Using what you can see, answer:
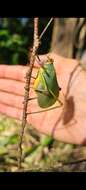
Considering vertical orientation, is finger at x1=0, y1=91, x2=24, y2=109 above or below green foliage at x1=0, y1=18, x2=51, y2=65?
below

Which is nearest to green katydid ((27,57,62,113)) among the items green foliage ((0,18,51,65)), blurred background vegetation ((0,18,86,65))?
blurred background vegetation ((0,18,86,65))

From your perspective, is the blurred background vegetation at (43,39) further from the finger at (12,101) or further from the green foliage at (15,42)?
the finger at (12,101)

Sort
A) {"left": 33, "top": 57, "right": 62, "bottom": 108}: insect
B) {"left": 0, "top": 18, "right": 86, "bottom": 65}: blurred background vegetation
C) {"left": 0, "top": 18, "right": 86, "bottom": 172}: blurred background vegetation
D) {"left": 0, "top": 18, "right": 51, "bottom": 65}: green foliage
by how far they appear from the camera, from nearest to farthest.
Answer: {"left": 33, "top": 57, "right": 62, "bottom": 108}: insect
{"left": 0, "top": 18, "right": 86, "bottom": 172}: blurred background vegetation
{"left": 0, "top": 18, "right": 86, "bottom": 65}: blurred background vegetation
{"left": 0, "top": 18, "right": 51, "bottom": 65}: green foliage

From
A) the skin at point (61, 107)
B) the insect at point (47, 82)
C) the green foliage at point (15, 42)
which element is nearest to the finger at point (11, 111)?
the skin at point (61, 107)

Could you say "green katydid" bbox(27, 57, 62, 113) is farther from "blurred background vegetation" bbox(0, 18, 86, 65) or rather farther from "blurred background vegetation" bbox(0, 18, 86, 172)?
"blurred background vegetation" bbox(0, 18, 86, 65)

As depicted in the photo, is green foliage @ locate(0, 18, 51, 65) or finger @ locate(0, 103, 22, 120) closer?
finger @ locate(0, 103, 22, 120)

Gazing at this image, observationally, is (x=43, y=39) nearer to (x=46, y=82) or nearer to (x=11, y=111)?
(x=11, y=111)
